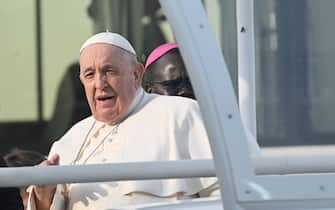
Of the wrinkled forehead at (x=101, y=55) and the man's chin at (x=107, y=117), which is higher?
the wrinkled forehead at (x=101, y=55)

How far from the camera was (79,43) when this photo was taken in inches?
212

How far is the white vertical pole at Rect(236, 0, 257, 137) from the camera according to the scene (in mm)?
2490

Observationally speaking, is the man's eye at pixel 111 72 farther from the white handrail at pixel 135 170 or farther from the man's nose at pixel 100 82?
the white handrail at pixel 135 170

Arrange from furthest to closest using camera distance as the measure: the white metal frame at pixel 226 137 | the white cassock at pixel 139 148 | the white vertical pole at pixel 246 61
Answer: the white cassock at pixel 139 148, the white vertical pole at pixel 246 61, the white metal frame at pixel 226 137

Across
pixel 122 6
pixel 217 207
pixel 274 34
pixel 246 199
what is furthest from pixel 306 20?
pixel 122 6

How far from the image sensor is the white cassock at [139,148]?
2.72 m

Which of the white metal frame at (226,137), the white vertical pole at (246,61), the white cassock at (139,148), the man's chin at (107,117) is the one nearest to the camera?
the white metal frame at (226,137)

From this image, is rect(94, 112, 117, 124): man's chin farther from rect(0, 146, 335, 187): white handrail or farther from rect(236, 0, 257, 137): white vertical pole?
rect(0, 146, 335, 187): white handrail

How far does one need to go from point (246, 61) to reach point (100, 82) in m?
0.57

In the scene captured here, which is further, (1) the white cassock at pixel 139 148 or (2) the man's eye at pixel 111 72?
(2) the man's eye at pixel 111 72

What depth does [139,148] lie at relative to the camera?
2.81 metres

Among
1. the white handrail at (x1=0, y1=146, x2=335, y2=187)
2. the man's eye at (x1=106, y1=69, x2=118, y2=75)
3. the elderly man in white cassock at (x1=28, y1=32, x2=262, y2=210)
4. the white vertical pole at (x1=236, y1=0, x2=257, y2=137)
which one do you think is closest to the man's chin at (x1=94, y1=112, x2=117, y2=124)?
the elderly man in white cassock at (x1=28, y1=32, x2=262, y2=210)

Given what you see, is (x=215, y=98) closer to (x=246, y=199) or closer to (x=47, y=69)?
(x=246, y=199)

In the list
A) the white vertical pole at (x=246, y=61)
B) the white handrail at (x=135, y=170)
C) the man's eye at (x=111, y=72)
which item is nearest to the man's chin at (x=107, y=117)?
the man's eye at (x=111, y=72)
